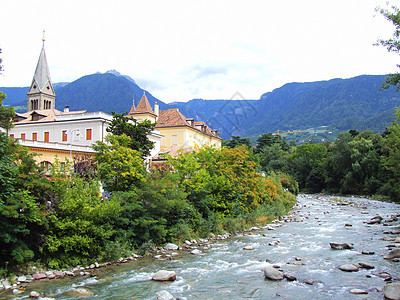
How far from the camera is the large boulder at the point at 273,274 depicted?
1167 centimetres

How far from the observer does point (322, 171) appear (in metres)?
67.9

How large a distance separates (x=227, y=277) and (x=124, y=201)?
6.41 metres

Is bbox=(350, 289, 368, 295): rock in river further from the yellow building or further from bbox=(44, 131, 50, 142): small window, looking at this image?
the yellow building

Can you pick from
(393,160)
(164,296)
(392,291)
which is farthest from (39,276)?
(393,160)

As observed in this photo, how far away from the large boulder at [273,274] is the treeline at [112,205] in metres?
6.45

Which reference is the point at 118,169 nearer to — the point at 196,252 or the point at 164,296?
the point at 196,252

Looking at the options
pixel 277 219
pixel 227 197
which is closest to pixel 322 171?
pixel 277 219

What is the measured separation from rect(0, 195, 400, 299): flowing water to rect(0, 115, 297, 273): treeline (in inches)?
60.8

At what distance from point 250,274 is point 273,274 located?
1007 mm

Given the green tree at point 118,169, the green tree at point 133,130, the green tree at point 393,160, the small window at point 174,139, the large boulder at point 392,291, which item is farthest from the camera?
the small window at point 174,139

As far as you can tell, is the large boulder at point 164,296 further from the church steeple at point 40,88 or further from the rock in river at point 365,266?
the church steeple at point 40,88

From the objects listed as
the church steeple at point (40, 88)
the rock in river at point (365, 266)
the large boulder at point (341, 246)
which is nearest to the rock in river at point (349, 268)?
the rock in river at point (365, 266)

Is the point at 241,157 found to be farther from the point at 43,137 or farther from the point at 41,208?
the point at 43,137

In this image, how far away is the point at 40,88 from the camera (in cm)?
9144
